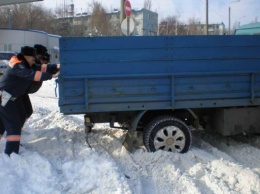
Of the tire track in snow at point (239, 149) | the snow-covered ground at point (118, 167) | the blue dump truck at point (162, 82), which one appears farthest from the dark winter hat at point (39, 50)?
the tire track in snow at point (239, 149)

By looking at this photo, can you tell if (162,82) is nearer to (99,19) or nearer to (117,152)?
(117,152)

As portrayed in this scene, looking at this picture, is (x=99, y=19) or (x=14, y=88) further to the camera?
(x=99, y=19)

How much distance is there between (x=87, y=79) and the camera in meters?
5.66

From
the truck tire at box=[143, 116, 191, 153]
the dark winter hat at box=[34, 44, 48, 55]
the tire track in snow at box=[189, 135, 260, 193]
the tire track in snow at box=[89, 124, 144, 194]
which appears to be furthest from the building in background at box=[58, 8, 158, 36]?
the tire track in snow at box=[189, 135, 260, 193]

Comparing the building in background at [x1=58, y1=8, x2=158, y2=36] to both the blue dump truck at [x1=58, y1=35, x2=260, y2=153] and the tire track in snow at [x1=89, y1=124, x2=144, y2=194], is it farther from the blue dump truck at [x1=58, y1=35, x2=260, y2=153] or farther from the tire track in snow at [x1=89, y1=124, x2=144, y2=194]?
the blue dump truck at [x1=58, y1=35, x2=260, y2=153]

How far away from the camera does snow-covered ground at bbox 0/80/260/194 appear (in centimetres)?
470

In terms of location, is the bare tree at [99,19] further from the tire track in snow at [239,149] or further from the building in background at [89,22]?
the tire track in snow at [239,149]

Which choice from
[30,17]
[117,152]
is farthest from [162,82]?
[30,17]

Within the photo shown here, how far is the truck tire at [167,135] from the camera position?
19.5 ft

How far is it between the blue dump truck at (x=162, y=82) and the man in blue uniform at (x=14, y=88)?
0.49m

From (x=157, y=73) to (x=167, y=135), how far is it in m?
1.01

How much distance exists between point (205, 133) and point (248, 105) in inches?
52.7

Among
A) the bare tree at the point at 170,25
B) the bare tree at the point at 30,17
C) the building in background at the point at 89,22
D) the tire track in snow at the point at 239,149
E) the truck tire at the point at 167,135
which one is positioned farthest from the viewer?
the bare tree at the point at 30,17

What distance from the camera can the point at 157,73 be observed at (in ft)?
19.0
